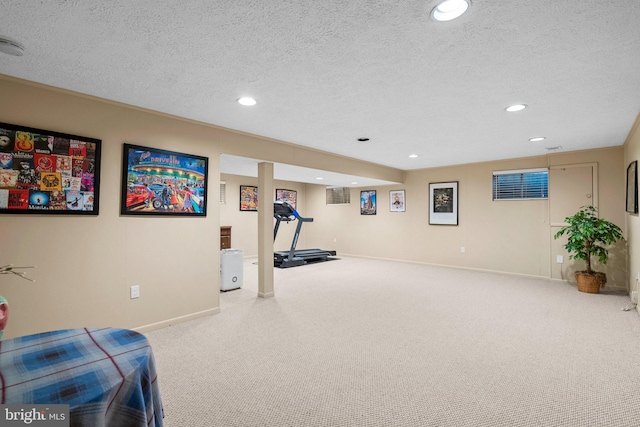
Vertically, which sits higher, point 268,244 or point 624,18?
point 624,18

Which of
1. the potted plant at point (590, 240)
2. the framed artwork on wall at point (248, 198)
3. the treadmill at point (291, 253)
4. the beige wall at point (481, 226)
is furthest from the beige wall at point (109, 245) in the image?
the potted plant at point (590, 240)

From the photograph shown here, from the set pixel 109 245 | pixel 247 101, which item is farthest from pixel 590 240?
pixel 109 245

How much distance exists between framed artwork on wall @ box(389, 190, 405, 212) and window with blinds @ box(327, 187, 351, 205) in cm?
130

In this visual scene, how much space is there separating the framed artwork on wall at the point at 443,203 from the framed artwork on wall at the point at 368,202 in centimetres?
152

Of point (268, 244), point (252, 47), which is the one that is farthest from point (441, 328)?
point (252, 47)

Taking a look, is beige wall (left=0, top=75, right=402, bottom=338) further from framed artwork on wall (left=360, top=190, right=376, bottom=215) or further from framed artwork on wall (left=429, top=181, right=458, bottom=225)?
framed artwork on wall (left=360, top=190, right=376, bottom=215)

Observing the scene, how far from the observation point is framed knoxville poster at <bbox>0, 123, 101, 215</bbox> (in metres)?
2.38

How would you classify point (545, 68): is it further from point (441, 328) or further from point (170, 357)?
point (170, 357)

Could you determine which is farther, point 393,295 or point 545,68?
point 393,295

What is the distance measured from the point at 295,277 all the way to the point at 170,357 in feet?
10.8

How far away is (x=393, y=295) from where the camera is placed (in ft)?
14.7

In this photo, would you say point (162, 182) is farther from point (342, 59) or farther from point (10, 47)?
point (342, 59)

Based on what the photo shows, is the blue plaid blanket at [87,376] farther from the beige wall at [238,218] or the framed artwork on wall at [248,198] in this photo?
the framed artwork on wall at [248,198]

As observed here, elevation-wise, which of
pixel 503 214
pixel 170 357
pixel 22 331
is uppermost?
pixel 503 214
